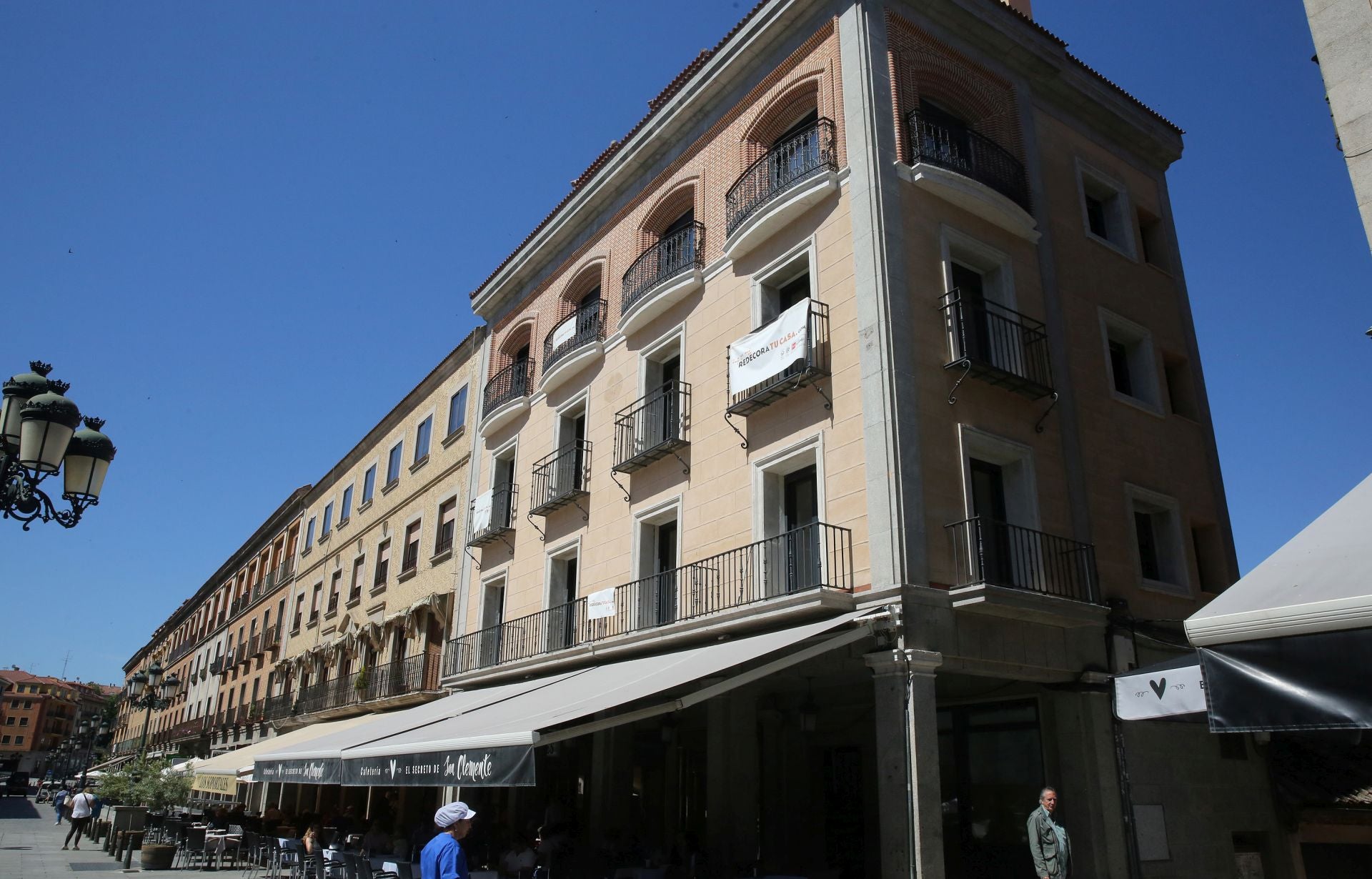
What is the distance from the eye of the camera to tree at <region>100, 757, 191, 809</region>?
80.0 feet

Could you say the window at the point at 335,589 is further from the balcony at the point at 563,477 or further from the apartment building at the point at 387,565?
the balcony at the point at 563,477

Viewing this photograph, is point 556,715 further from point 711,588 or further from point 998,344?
point 998,344

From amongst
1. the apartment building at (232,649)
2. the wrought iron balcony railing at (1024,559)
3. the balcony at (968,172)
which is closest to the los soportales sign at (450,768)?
the wrought iron balcony railing at (1024,559)

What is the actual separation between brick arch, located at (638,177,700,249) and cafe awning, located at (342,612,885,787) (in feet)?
26.9

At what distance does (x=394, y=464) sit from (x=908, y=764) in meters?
21.6

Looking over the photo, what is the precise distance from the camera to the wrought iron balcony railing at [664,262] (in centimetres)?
1563

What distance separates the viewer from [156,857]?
17.9 m

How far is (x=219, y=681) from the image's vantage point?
145 ft

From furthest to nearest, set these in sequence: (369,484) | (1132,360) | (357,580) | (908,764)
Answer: (369,484), (357,580), (1132,360), (908,764)

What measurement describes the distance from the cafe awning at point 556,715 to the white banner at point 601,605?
8.53 feet

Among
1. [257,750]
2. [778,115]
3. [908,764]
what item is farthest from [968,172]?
[257,750]

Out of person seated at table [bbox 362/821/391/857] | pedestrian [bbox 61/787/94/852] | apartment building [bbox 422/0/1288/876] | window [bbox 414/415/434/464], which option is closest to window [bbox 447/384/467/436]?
window [bbox 414/415/434/464]

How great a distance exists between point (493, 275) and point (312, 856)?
13.3m

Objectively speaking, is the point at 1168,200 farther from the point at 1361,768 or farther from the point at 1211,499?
the point at 1361,768
